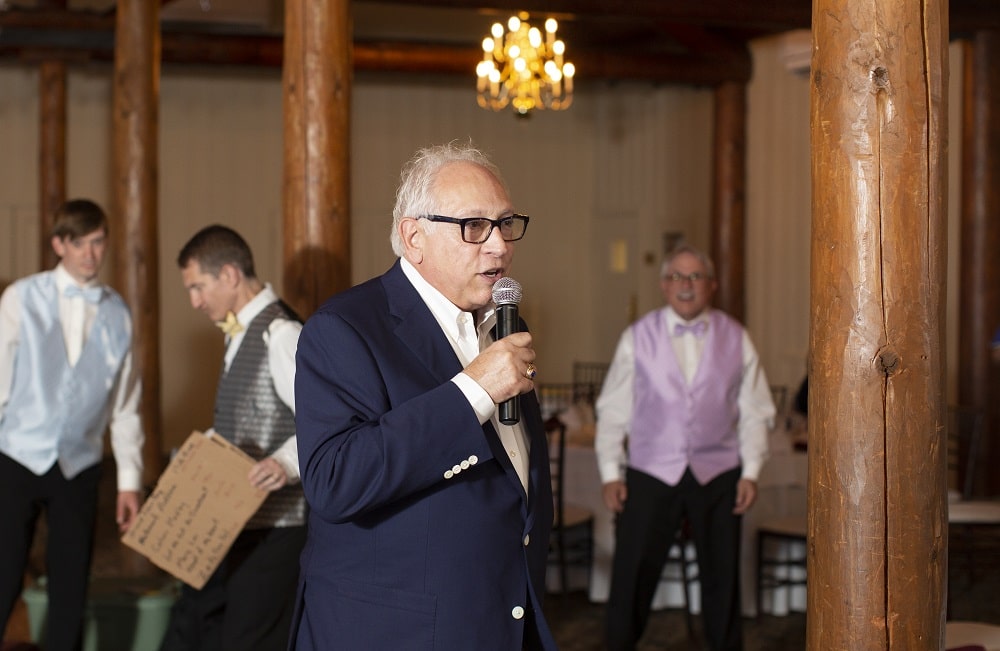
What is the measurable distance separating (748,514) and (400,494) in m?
4.21

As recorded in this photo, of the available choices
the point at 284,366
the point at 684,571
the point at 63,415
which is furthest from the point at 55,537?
the point at 684,571

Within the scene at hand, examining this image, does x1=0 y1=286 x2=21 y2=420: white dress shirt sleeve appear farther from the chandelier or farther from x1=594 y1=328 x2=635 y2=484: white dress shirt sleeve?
the chandelier

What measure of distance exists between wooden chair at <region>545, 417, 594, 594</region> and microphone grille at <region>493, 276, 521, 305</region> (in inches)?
141

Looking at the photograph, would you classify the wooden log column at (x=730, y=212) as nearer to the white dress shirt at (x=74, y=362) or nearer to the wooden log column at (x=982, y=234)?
the wooden log column at (x=982, y=234)

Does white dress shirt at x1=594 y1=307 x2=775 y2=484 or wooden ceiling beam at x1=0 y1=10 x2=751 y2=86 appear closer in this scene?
white dress shirt at x1=594 y1=307 x2=775 y2=484

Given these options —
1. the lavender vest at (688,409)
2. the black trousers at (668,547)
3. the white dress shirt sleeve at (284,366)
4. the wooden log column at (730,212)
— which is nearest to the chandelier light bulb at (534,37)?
the wooden log column at (730,212)

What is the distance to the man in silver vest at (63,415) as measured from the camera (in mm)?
4074

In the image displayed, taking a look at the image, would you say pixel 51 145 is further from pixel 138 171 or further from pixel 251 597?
pixel 251 597

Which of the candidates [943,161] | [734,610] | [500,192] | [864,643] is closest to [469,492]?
[500,192]

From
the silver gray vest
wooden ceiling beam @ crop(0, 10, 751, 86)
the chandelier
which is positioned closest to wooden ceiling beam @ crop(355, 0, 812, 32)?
the chandelier

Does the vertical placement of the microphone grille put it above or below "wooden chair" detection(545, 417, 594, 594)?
above

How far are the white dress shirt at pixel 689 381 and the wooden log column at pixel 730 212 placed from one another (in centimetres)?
606

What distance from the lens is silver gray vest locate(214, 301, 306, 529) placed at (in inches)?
141

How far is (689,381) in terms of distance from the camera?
484 cm
